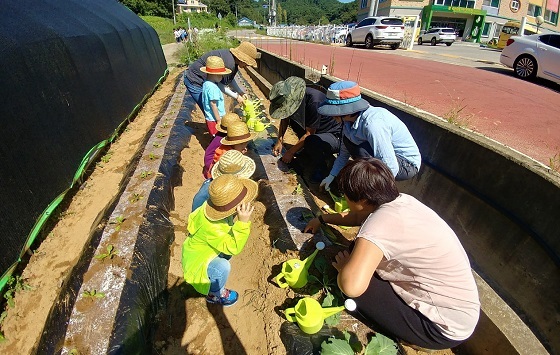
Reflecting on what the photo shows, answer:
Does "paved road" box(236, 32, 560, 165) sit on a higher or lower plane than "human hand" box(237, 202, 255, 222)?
higher

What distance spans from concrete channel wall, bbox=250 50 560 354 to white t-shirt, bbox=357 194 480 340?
57 cm

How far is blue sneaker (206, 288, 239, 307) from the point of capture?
2285 millimetres

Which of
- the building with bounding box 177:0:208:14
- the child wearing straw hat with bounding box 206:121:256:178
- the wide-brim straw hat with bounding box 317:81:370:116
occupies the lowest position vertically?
the child wearing straw hat with bounding box 206:121:256:178

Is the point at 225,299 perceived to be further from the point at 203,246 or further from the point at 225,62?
the point at 225,62

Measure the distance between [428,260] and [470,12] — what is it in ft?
142

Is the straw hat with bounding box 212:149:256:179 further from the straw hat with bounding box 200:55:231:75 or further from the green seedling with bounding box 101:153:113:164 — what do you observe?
the green seedling with bounding box 101:153:113:164

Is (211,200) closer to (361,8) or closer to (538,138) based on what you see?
→ (538,138)

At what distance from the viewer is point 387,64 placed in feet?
31.6

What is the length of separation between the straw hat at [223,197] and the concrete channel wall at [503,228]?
5.81ft

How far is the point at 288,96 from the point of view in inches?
130

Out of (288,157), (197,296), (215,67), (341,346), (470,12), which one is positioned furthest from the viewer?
(470,12)

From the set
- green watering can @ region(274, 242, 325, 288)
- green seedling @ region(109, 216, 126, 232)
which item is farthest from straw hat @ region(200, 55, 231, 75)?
green watering can @ region(274, 242, 325, 288)

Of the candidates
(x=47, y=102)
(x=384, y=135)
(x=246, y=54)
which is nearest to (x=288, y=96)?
(x=384, y=135)

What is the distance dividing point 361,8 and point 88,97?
46.8 metres
